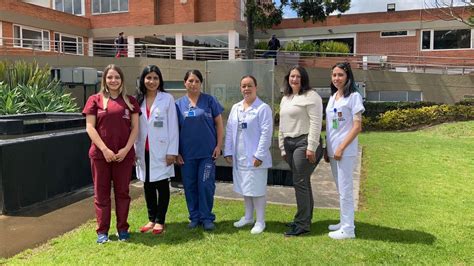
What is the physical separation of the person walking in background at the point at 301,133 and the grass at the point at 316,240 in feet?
1.12

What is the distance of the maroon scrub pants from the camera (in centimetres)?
457

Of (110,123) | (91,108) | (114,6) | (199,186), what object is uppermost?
(114,6)

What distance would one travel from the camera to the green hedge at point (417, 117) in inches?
719

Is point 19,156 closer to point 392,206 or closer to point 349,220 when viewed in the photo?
point 349,220

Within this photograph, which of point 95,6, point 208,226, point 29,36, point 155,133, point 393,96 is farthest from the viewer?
point 95,6

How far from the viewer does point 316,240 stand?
4723mm

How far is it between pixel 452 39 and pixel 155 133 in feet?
96.0

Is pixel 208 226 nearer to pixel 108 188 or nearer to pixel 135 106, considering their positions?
pixel 108 188

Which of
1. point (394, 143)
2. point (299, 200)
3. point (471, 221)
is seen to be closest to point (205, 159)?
point (299, 200)

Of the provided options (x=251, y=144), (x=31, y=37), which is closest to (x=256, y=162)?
(x=251, y=144)

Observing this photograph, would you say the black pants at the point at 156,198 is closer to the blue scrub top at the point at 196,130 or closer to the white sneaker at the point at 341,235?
the blue scrub top at the point at 196,130

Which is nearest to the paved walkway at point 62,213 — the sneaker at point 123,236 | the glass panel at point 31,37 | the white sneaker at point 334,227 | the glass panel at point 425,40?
the sneaker at point 123,236

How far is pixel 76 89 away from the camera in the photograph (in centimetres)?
1972

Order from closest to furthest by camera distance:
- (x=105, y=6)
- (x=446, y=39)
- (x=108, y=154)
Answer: (x=108, y=154) < (x=446, y=39) < (x=105, y=6)
